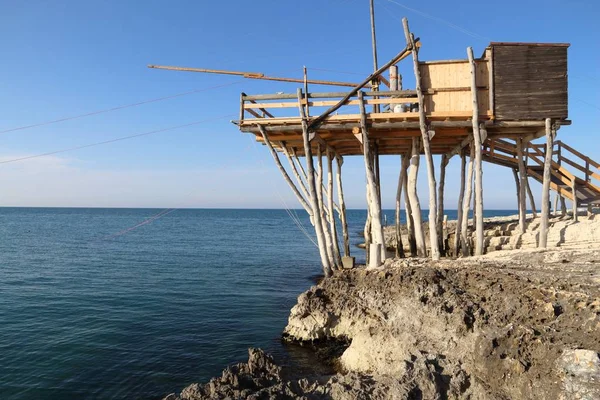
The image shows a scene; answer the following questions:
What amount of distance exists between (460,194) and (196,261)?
18739 mm

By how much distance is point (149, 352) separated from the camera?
10.5 meters

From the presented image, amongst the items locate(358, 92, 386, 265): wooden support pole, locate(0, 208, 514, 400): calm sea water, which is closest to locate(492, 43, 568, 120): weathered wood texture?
locate(358, 92, 386, 265): wooden support pole

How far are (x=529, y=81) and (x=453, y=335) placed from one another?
9.71 meters

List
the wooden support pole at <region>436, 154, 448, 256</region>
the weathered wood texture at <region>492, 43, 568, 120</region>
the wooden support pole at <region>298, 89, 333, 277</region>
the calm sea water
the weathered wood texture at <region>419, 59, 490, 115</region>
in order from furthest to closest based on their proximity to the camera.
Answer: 1. the wooden support pole at <region>436, 154, 448, 256</region>
2. the wooden support pole at <region>298, 89, 333, 277</region>
3. the weathered wood texture at <region>419, 59, 490, 115</region>
4. the weathered wood texture at <region>492, 43, 568, 120</region>
5. the calm sea water

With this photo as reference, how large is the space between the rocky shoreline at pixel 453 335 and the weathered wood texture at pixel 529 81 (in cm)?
499

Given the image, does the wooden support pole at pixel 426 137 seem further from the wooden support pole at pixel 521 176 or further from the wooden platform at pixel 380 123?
the wooden support pole at pixel 521 176

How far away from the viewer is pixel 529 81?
41.8 ft

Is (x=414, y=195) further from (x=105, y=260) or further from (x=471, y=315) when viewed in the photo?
(x=105, y=260)

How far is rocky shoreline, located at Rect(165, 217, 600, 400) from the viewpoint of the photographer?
579cm

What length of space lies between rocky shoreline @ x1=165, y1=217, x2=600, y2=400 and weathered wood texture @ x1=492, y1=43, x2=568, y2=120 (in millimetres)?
4994

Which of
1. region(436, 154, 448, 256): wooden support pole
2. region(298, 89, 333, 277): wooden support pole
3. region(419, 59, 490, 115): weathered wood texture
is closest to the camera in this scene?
region(419, 59, 490, 115): weathered wood texture

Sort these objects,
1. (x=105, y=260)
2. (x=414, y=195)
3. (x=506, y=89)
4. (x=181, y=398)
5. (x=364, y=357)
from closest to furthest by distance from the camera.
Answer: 1. (x=181, y=398)
2. (x=364, y=357)
3. (x=506, y=89)
4. (x=414, y=195)
5. (x=105, y=260)

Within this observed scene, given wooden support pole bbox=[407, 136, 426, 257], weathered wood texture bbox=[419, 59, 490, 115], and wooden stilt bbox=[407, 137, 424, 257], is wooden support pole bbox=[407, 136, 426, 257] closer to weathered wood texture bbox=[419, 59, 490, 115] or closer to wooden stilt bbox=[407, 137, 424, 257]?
wooden stilt bbox=[407, 137, 424, 257]

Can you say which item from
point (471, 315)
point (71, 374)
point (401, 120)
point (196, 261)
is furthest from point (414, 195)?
point (196, 261)
